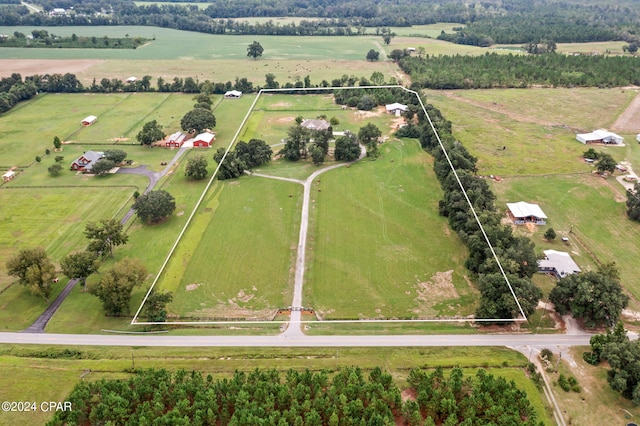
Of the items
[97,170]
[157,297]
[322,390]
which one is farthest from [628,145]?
[97,170]

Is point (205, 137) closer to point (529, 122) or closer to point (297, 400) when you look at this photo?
point (297, 400)

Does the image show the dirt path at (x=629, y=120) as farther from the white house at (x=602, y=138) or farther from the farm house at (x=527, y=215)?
the farm house at (x=527, y=215)

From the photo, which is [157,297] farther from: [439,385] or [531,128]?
[531,128]

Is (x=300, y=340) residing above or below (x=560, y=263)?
below

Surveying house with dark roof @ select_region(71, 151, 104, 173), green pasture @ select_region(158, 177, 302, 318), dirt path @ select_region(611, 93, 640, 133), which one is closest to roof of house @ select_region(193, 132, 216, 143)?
house with dark roof @ select_region(71, 151, 104, 173)

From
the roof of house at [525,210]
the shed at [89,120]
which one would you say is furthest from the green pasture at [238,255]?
the shed at [89,120]

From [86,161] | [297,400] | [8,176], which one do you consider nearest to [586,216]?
[297,400]
